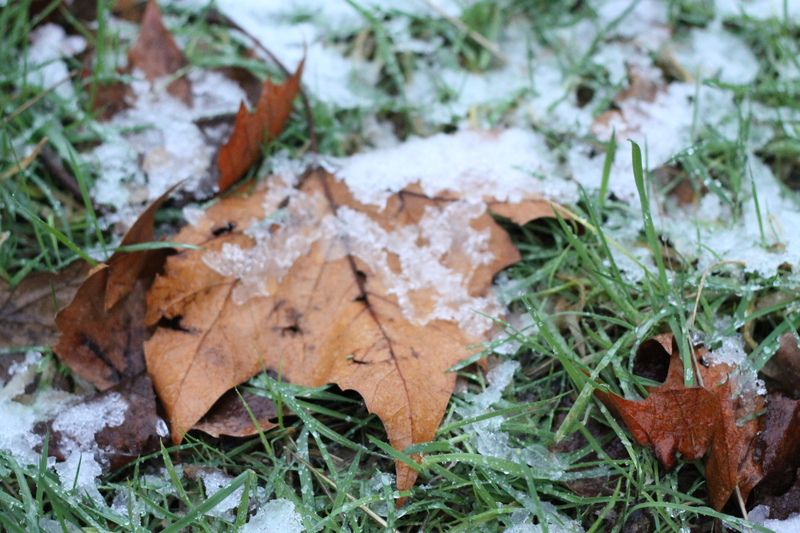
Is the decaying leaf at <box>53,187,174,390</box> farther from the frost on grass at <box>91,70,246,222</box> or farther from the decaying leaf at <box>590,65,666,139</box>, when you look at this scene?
the decaying leaf at <box>590,65,666,139</box>

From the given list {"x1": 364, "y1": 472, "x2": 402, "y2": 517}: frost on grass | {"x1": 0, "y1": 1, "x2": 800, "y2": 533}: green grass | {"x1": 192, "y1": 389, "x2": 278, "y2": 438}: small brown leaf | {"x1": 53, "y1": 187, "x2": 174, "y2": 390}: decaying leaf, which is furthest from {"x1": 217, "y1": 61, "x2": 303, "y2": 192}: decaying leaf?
{"x1": 364, "y1": 472, "x2": 402, "y2": 517}: frost on grass

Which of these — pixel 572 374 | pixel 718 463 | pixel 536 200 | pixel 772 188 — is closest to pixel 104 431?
pixel 572 374

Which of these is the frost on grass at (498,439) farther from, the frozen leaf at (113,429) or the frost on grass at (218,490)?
the frozen leaf at (113,429)

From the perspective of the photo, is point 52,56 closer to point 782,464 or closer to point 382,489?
point 382,489

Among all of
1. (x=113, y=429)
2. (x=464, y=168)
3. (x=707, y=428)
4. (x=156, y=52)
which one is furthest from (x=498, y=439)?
(x=156, y=52)

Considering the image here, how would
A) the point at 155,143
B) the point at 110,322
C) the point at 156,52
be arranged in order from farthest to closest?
the point at 156,52 < the point at 155,143 < the point at 110,322

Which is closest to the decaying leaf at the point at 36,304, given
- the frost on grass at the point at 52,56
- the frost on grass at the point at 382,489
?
the frost on grass at the point at 52,56
